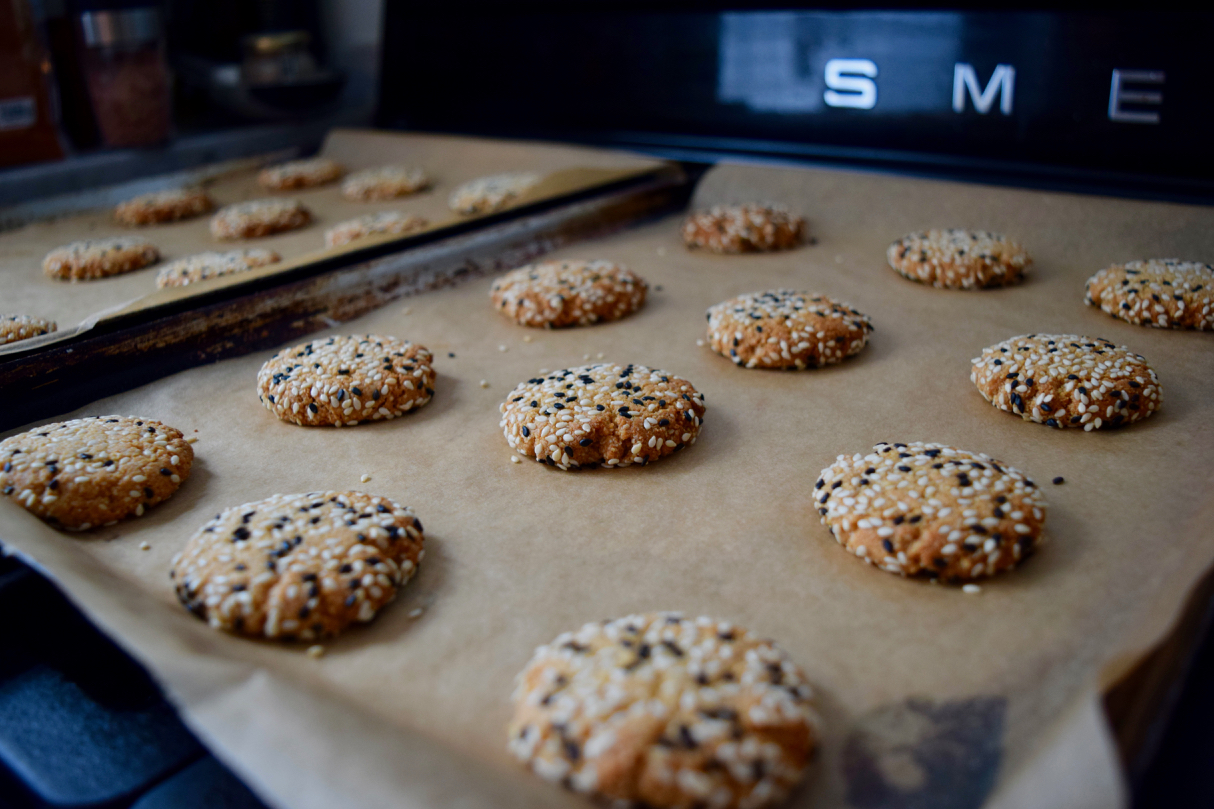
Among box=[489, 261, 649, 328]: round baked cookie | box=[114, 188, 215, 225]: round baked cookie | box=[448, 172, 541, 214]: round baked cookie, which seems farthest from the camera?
box=[114, 188, 215, 225]: round baked cookie

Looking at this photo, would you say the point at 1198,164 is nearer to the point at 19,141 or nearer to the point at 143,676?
the point at 143,676

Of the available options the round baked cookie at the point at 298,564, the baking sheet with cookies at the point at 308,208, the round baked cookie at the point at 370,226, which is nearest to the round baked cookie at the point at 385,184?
the baking sheet with cookies at the point at 308,208

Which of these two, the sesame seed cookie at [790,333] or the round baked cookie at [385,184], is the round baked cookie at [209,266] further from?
the sesame seed cookie at [790,333]

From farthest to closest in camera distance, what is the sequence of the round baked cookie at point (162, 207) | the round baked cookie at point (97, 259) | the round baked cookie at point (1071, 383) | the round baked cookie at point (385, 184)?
the round baked cookie at point (385, 184) → the round baked cookie at point (162, 207) → the round baked cookie at point (97, 259) → the round baked cookie at point (1071, 383)

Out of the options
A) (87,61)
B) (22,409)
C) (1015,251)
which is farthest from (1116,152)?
(87,61)

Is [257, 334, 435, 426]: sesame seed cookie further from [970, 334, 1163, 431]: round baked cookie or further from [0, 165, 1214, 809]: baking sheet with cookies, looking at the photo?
[970, 334, 1163, 431]: round baked cookie

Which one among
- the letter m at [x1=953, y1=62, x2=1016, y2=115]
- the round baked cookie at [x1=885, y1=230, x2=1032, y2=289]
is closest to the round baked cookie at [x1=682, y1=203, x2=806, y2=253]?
the round baked cookie at [x1=885, y1=230, x2=1032, y2=289]
